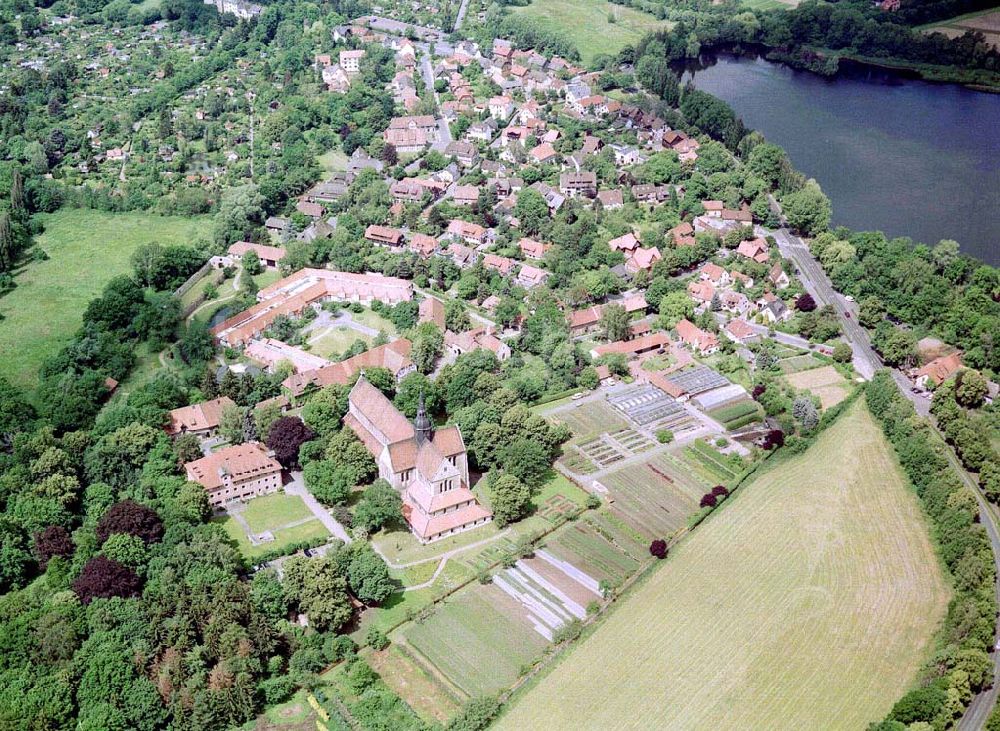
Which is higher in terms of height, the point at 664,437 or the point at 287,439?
the point at 664,437

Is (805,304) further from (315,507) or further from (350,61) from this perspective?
(350,61)

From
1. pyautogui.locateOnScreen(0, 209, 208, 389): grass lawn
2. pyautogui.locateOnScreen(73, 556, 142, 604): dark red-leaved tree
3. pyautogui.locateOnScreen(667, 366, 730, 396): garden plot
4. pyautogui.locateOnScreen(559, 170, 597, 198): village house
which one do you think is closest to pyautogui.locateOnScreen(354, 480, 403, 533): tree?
pyautogui.locateOnScreen(73, 556, 142, 604): dark red-leaved tree

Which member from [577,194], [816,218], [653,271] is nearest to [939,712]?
[653,271]

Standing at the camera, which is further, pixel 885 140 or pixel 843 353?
pixel 885 140

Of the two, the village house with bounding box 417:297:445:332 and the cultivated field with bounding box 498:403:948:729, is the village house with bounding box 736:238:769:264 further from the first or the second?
the cultivated field with bounding box 498:403:948:729

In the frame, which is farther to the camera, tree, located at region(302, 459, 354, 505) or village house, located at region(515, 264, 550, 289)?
village house, located at region(515, 264, 550, 289)

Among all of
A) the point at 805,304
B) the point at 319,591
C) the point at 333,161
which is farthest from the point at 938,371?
the point at 333,161

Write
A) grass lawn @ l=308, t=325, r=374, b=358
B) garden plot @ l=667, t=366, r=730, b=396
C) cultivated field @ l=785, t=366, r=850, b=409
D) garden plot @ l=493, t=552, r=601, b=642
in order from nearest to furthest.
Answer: garden plot @ l=493, t=552, r=601, b=642, cultivated field @ l=785, t=366, r=850, b=409, garden plot @ l=667, t=366, r=730, b=396, grass lawn @ l=308, t=325, r=374, b=358

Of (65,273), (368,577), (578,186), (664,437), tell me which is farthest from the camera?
(578,186)

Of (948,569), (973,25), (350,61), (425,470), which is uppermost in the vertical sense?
(973,25)
